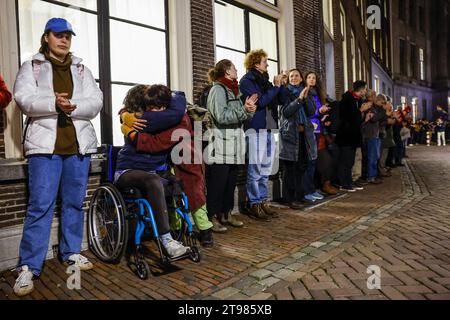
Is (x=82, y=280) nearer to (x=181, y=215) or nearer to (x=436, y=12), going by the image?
(x=181, y=215)

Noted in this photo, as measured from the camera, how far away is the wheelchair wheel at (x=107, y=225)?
11.0 ft

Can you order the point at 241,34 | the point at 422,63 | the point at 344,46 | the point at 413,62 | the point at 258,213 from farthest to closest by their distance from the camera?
the point at 422,63, the point at 413,62, the point at 344,46, the point at 241,34, the point at 258,213

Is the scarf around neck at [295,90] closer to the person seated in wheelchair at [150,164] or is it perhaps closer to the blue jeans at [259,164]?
the blue jeans at [259,164]

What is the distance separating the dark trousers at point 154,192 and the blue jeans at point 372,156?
638 cm

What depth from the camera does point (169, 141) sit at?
12.1ft

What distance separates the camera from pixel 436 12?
36.2 m

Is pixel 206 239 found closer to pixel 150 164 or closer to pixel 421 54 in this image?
pixel 150 164

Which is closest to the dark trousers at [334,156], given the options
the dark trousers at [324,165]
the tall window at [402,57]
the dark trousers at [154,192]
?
the dark trousers at [324,165]

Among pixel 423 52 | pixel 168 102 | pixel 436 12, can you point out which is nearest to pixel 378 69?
pixel 423 52

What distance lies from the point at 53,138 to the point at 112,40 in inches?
81.9

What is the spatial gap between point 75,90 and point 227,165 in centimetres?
190

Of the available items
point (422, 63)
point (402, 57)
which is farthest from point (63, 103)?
point (422, 63)

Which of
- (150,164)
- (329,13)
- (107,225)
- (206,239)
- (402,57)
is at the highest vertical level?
(402,57)

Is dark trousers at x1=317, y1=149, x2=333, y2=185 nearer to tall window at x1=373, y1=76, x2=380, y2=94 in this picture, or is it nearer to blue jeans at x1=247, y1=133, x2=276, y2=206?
blue jeans at x1=247, y1=133, x2=276, y2=206
